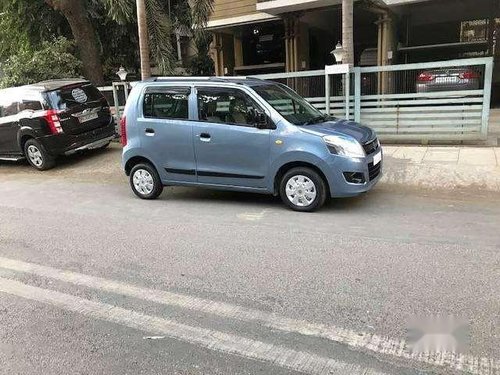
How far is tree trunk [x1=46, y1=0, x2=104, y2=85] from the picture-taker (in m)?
13.8

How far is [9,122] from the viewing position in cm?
1095

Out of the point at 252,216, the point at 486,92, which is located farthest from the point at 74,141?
the point at 486,92

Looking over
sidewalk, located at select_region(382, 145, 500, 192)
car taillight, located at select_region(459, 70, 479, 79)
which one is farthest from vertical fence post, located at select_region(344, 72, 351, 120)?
car taillight, located at select_region(459, 70, 479, 79)

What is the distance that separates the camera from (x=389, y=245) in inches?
201

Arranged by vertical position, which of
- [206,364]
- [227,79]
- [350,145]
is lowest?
[206,364]

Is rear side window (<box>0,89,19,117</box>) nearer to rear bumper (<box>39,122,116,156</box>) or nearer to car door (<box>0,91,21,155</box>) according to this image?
car door (<box>0,91,21,155</box>)

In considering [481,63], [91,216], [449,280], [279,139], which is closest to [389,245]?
[449,280]

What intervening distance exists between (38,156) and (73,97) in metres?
1.51

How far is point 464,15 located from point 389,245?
13889mm

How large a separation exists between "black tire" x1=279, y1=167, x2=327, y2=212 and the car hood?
510 millimetres

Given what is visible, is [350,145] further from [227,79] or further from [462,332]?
[462,332]

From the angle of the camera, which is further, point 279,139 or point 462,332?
point 279,139

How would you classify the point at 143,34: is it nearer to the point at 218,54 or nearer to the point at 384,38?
Answer: the point at 218,54

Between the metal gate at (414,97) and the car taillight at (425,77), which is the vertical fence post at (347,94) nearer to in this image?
the metal gate at (414,97)
